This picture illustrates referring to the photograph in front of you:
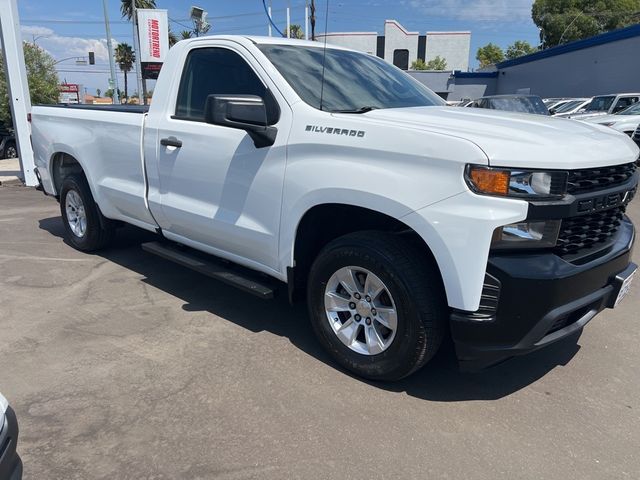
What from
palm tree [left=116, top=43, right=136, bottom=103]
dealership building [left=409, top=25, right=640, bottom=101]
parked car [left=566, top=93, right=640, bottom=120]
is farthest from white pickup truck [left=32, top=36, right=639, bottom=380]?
palm tree [left=116, top=43, right=136, bottom=103]

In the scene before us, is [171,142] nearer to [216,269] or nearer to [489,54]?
[216,269]

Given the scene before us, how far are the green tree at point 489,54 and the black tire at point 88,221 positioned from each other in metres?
88.6

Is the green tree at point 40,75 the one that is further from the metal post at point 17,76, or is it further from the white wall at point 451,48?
the white wall at point 451,48

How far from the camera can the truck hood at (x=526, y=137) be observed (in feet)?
8.32

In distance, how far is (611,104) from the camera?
1873 cm

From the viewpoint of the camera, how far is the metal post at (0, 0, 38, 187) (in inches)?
397

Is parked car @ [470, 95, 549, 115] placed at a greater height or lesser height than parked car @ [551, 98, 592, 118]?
greater

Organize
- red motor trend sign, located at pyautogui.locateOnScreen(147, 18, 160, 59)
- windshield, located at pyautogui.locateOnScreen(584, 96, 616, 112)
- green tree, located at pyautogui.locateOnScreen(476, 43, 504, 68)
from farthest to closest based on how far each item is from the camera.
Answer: green tree, located at pyautogui.locateOnScreen(476, 43, 504, 68), red motor trend sign, located at pyautogui.locateOnScreen(147, 18, 160, 59), windshield, located at pyautogui.locateOnScreen(584, 96, 616, 112)

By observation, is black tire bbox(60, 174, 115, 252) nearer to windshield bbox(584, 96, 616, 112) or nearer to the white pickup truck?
the white pickup truck

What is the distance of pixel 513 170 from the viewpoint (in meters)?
2.52

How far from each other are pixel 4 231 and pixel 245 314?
4.43 metres

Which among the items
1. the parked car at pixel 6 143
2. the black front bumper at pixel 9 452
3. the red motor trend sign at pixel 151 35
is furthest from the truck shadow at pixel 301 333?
the red motor trend sign at pixel 151 35

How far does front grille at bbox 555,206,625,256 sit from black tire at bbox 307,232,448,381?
662mm

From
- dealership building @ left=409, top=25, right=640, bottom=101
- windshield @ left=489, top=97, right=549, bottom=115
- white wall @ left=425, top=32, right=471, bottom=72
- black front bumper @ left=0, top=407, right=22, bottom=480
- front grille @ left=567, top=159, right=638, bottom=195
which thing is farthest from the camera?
white wall @ left=425, top=32, right=471, bottom=72
